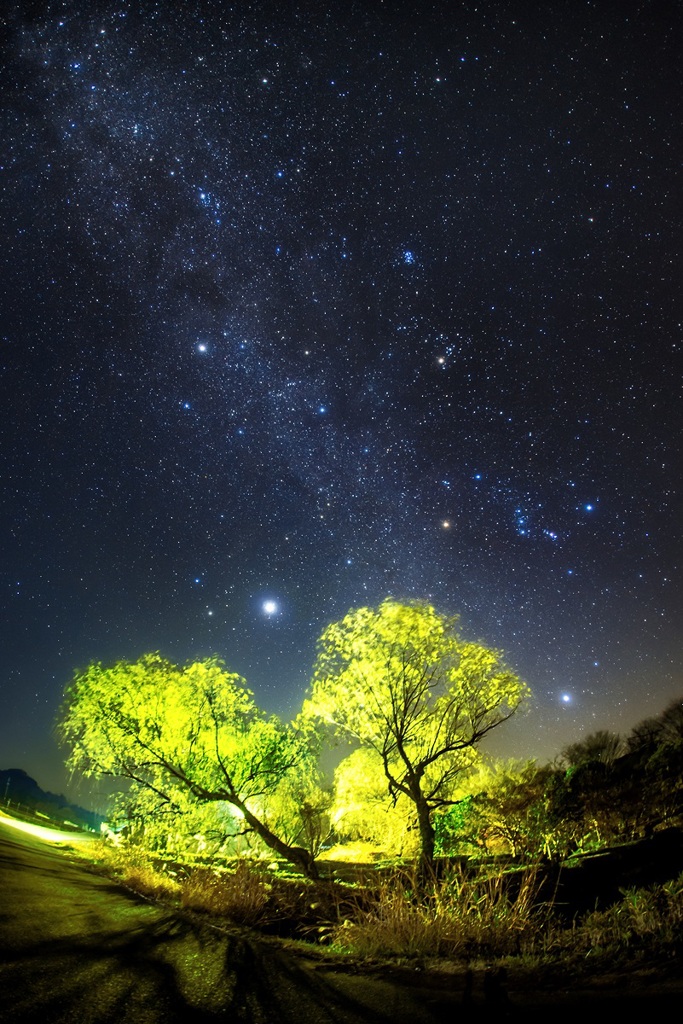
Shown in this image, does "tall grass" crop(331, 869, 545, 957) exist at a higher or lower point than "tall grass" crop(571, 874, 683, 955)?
lower

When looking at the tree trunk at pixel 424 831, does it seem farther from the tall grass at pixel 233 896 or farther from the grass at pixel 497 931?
the grass at pixel 497 931

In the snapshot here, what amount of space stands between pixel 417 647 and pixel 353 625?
244cm

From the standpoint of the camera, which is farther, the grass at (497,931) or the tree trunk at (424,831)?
the tree trunk at (424,831)

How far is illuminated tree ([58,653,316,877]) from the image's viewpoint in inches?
658

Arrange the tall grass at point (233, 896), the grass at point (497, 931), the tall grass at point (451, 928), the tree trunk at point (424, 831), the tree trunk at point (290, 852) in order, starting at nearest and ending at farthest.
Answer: the grass at point (497, 931)
the tall grass at point (451, 928)
the tall grass at point (233, 896)
the tree trunk at point (424, 831)
the tree trunk at point (290, 852)

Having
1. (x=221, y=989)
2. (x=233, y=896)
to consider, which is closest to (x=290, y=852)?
(x=233, y=896)

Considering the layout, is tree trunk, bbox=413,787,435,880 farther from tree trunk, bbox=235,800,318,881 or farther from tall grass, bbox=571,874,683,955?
tall grass, bbox=571,874,683,955

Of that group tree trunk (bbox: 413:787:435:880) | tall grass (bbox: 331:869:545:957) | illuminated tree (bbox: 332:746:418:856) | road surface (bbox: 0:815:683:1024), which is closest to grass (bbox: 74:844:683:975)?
tall grass (bbox: 331:869:545:957)

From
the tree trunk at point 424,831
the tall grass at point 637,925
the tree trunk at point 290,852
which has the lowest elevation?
the tree trunk at point 290,852

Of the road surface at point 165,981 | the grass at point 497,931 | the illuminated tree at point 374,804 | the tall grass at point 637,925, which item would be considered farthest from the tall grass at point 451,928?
the illuminated tree at point 374,804

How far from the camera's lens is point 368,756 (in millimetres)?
22484

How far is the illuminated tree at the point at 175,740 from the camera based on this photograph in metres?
16.7

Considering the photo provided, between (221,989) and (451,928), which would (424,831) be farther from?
(221,989)

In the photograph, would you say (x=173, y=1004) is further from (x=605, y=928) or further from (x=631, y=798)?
(x=631, y=798)
